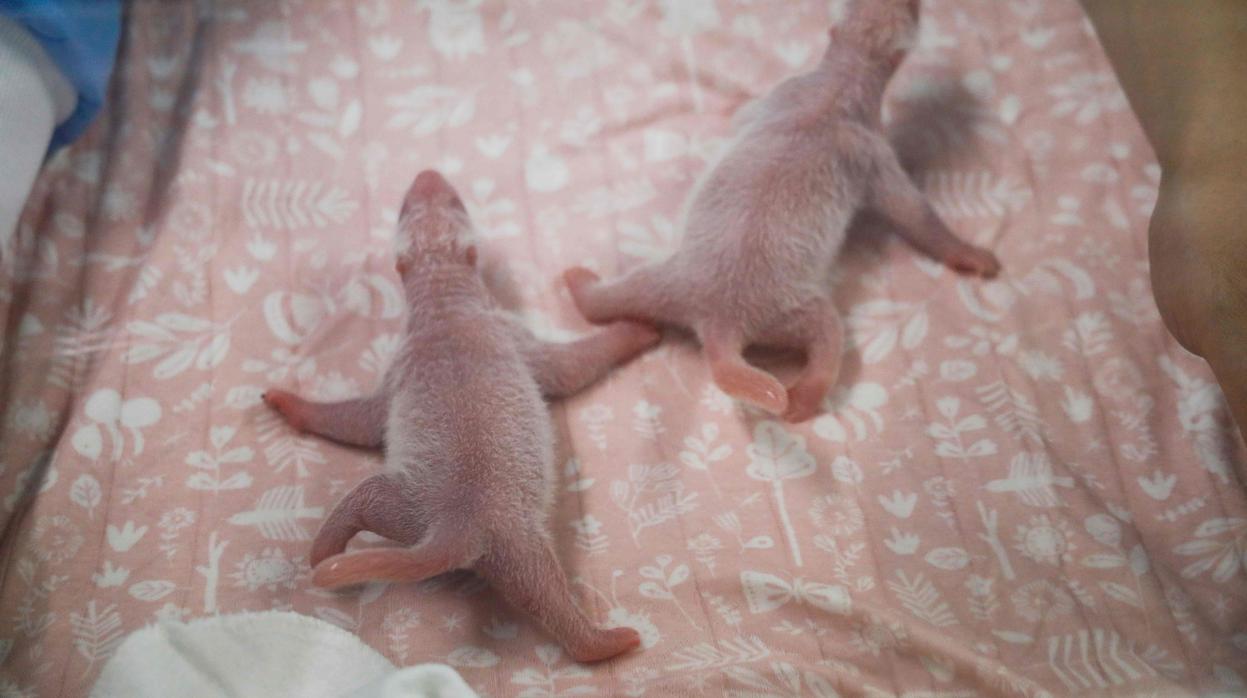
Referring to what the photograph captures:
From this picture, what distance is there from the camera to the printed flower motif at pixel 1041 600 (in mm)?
1123

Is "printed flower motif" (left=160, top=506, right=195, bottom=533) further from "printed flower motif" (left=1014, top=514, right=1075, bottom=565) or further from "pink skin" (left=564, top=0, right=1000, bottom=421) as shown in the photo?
"printed flower motif" (left=1014, top=514, right=1075, bottom=565)

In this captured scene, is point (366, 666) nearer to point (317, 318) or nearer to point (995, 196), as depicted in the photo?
point (317, 318)

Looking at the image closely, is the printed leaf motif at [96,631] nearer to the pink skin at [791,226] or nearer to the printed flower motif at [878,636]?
the pink skin at [791,226]

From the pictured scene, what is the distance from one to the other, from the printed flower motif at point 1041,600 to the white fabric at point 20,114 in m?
1.26

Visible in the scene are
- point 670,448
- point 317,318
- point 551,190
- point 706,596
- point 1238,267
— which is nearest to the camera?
point 1238,267

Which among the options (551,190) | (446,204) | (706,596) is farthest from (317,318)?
(706,596)

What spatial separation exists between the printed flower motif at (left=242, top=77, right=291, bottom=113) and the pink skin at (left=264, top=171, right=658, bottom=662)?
322 mm

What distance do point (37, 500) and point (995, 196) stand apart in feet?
4.42

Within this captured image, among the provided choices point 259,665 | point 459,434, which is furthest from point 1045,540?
point 259,665

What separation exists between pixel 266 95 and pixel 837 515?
3.49 ft

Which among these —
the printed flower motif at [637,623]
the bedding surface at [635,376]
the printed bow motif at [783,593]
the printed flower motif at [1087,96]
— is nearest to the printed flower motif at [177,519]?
the bedding surface at [635,376]

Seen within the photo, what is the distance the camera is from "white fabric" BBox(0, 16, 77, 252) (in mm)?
1223

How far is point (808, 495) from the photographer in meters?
1.23

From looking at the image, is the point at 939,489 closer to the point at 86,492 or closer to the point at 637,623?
the point at 637,623
